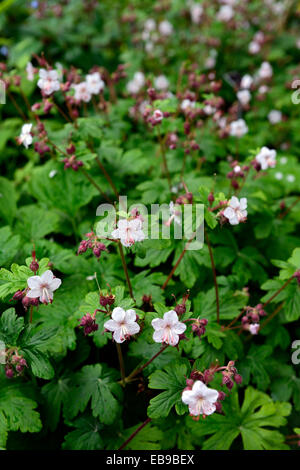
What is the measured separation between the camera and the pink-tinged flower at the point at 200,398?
1.48 m

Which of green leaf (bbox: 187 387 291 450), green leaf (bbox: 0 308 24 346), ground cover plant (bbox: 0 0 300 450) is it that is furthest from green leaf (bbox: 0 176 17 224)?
green leaf (bbox: 187 387 291 450)

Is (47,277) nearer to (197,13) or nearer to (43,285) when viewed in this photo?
(43,285)

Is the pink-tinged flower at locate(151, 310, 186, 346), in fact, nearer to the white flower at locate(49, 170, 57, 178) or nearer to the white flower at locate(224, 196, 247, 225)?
the white flower at locate(224, 196, 247, 225)

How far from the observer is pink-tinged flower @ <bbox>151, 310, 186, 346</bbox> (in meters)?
1.63

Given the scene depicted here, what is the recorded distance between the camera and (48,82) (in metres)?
2.57

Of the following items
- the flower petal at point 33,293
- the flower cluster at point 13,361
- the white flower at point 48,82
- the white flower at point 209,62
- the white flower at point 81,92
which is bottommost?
the flower cluster at point 13,361

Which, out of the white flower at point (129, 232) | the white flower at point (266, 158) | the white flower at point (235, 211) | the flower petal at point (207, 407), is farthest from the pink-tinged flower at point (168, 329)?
the white flower at point (266, 158)

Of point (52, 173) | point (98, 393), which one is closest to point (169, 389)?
point (98, 393)

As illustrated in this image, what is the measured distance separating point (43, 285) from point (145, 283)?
2.69ft

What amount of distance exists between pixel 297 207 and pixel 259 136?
3.40 ft

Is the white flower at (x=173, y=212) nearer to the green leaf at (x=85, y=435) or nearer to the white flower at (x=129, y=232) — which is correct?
the white flower at (x=129, y=232)

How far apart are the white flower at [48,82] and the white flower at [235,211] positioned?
1.41 m
